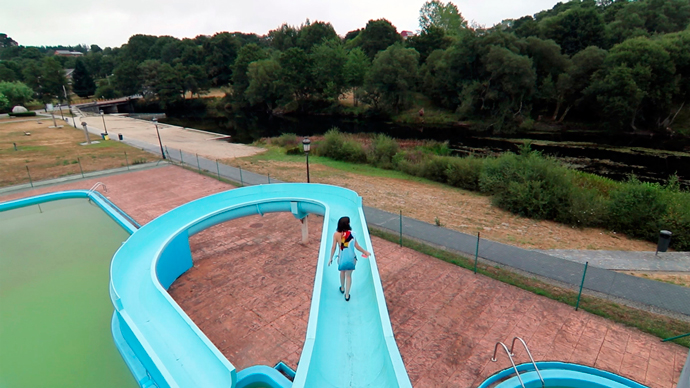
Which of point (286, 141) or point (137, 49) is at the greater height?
point (137, 49)

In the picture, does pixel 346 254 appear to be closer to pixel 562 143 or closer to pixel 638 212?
pixel 638 212

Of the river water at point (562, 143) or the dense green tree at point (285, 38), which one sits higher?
the dense green tree at point (285, 38)

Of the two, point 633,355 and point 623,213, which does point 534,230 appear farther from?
point 633,355

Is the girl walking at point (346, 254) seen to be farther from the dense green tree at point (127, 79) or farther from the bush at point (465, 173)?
the dense green tree at point (127, 79)

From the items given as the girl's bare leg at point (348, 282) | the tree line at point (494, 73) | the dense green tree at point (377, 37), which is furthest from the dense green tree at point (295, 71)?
the girl's bare leg at point (348, 282)

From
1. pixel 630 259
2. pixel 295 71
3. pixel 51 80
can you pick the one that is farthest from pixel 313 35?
pixel 630 259

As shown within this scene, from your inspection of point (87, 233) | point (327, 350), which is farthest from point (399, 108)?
point (327, 350)

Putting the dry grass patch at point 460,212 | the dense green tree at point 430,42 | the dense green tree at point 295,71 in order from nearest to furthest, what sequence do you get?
1. the dry grass patch at point 460,212
2. the dense green tree at point 295,71
3. the dense green tree at point 430,42
